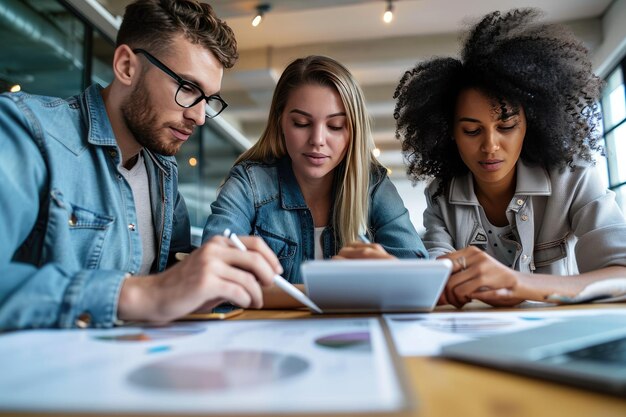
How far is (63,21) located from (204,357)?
352 cm

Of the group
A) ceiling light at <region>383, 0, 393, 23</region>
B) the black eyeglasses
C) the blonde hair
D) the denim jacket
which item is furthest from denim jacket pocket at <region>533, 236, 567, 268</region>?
ceiling light at <region>383, 0, 393, 23</region>

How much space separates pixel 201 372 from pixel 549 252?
1.31 metres

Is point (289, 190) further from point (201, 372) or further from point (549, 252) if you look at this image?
point (201, 372)

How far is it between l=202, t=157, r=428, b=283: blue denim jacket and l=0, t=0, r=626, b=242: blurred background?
1332 millimetres

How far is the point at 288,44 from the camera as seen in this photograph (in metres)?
4.88

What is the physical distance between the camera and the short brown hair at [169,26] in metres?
1.34

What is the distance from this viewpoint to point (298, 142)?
1.46 meters

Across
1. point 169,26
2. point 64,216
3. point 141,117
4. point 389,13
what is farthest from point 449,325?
point 389,13

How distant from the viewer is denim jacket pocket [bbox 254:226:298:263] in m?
1.40

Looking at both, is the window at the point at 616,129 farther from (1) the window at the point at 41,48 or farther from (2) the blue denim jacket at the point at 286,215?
(1) the window at the point at 41,48

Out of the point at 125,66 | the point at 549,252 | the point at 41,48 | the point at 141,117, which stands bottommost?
the point at 549,252

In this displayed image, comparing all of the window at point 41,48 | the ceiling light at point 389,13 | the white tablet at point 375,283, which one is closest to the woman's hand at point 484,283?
the white tablet at point 375,283

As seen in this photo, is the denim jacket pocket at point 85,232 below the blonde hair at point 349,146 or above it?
below

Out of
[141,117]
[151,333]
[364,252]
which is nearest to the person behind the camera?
[151,333]
